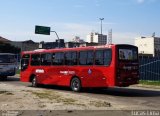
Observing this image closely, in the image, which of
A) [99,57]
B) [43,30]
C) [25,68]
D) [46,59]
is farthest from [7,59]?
[43,30]

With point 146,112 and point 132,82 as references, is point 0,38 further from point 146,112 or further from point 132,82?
point 146,112

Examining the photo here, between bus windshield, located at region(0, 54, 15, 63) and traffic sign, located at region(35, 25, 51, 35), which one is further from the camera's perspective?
traffic sign, located at region(35, 25, 51, 35)

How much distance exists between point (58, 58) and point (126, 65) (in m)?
5.69

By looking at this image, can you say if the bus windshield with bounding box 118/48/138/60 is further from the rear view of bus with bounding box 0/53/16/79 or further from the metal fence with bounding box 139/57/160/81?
the rear view of bus with bounding box 0/53/16/79

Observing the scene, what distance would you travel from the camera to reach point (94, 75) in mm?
21344

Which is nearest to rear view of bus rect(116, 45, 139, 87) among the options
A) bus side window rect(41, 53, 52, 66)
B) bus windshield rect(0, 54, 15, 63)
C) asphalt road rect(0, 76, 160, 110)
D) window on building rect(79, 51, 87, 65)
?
asphalt road rect(0, 76, 160, 110)

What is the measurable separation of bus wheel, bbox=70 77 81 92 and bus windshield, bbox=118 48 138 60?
11.4 ft

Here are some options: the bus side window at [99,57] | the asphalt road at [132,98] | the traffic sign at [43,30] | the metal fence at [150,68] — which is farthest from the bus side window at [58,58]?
the traffic sign at [43,30]

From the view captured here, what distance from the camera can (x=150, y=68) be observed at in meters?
32.1

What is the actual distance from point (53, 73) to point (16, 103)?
1032 cm

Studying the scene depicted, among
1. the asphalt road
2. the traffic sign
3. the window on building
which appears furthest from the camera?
the traffic sign

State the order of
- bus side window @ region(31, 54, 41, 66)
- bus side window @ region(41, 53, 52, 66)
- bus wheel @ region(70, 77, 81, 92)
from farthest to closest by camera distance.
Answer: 1. bus side window @ region(31, 54, 41, 66)
2. bus side window @ region(41, 53, 52, 66)
3. bus wheel @ region(70, 77, 81, 92)

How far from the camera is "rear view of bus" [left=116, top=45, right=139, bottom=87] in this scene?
2012 cm

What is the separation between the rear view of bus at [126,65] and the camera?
2012 cm
